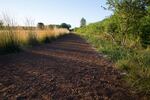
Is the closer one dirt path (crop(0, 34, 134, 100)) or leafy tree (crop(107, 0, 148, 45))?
dirt path (crop(0, 34, 134, 100))

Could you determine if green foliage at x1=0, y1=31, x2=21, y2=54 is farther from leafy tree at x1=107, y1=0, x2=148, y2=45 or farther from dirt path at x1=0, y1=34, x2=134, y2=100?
leafy tree at x1=107, y1=0, x2=148, y2=45

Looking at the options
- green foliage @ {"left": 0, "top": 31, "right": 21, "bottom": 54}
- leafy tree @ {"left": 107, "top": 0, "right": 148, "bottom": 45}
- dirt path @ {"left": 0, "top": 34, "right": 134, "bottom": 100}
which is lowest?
dirt path @ {"left": 0, "top": 34, "right": 134, "bottom": 100}

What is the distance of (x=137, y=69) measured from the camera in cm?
625

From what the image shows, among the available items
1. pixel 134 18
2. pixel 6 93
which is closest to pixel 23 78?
pixel 6 93

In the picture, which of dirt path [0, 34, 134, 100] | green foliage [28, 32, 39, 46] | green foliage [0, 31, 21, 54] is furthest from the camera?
green foliage [28, 32, 39, 46]

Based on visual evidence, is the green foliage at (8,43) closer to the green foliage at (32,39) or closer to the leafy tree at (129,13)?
the green foliage at (32,39)

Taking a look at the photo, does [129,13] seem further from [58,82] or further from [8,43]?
[58,82]

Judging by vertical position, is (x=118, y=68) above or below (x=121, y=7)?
below

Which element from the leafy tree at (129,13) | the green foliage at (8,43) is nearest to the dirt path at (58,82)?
the green foliage at (8,43)

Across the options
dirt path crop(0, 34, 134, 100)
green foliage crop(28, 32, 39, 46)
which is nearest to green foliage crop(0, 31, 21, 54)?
dirt path crop(0, 34, 134, 100)

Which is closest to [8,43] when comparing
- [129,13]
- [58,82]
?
[58,82]

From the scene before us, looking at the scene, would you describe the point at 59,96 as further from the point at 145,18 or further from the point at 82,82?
the point at 145,18

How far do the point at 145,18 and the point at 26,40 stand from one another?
6043mm

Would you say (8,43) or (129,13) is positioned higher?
(129,13)
